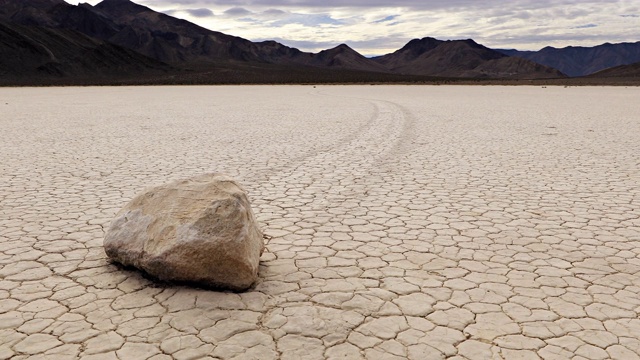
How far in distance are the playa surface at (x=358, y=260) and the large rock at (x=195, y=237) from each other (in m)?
0.12

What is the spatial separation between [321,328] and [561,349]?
1.11 meters

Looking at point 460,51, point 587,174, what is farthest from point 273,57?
point 587,174

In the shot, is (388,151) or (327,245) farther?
(388,151)

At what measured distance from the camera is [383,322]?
282 cm

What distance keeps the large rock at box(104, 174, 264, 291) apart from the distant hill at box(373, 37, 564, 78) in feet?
366

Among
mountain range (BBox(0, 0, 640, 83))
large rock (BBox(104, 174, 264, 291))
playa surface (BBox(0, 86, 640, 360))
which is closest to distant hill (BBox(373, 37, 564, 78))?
mountain range (BBox(0, 0, 640, 83))

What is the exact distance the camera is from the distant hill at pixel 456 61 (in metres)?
117

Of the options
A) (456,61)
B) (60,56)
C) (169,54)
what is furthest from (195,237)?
(456,61)

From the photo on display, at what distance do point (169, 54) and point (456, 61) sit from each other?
72448mm

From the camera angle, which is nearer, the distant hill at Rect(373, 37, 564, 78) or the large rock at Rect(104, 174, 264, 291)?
the large rock at Rect(104, 174, 264, 291)

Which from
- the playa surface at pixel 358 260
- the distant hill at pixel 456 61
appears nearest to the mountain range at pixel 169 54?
the distant hill at pixel 456 61

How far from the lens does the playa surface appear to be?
2.64 meters

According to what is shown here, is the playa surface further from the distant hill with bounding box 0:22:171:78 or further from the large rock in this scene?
the distant hill with bounding box 0:22:171:78

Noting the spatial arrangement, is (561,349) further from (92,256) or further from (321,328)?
(92,256)
